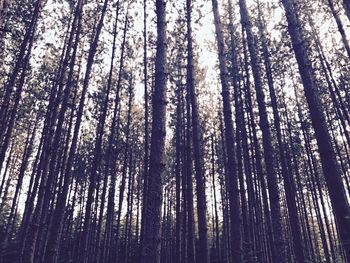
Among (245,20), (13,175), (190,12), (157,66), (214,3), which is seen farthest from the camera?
(13,175)

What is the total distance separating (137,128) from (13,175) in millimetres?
12719

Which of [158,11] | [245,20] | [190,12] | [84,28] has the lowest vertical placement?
[158,11]

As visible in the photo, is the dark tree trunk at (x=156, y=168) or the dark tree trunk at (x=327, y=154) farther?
the dark tree trunk at (x=327, y=154)

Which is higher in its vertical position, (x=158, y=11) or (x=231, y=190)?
(x=158, y=11)

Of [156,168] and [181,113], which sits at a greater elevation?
[181,113]

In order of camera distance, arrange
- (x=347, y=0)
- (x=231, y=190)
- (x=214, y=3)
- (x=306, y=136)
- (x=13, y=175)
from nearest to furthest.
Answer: (x=347, y=0)
(x=231, y=190)
(x=214, y=3)
(x=306, y=136)
(x=13, y=175)

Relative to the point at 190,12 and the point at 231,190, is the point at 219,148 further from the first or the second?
the point at 231,190

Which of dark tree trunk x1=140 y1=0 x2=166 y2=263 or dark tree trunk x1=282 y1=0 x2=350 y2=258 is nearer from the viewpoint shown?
dark tree trunk x1=140 y1=0 x2=166 y2=263

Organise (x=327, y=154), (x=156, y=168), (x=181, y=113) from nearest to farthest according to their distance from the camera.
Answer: (x=156, y=168) → (x=327, y=154) → (x=181, y=113)

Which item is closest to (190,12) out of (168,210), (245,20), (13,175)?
(245,20)

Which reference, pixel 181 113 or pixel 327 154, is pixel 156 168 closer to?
pixel 327 154

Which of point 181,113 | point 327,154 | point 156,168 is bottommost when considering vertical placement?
point 156,168

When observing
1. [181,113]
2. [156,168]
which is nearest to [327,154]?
[156,168]

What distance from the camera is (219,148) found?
71.9ft
